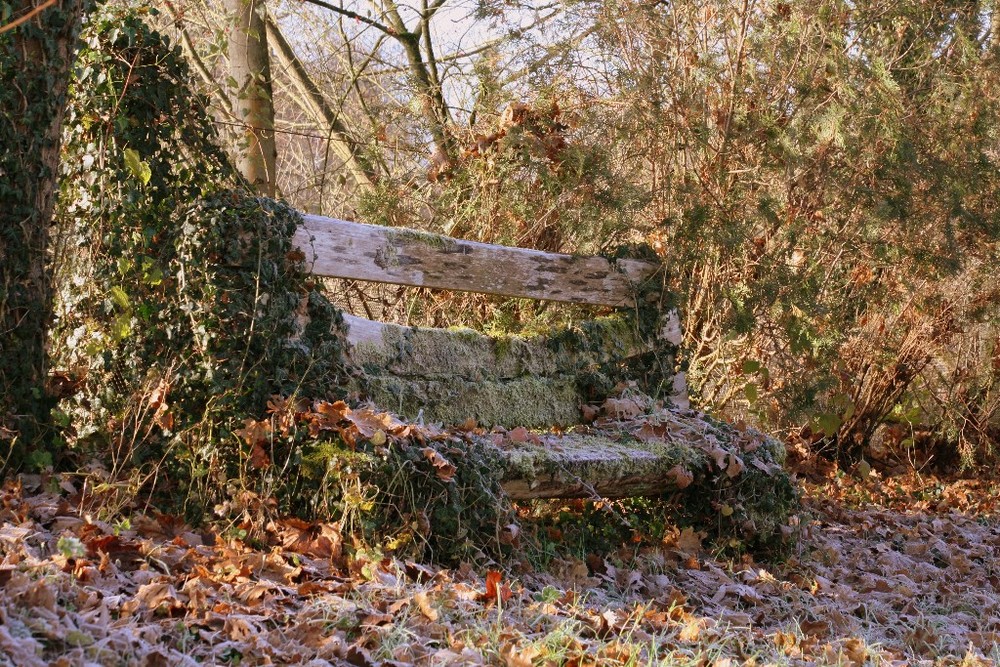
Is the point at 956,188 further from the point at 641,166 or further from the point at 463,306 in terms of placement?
the point at 463,306

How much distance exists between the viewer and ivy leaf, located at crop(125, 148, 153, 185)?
15.9 ft

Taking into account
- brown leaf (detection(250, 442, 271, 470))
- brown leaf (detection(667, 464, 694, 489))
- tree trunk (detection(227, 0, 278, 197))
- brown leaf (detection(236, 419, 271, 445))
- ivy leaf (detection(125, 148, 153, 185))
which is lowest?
brown leaf (detection(667, 464, 694, 489))

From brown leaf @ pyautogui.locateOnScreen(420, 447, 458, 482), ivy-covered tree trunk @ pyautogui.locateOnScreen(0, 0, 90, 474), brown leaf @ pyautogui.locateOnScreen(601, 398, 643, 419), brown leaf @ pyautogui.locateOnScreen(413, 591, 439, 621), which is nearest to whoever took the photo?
brown leaf @ pyautogui.locateOnScreen(413, 591, 439, 621)

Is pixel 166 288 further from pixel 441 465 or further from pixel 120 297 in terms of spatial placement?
pixel 441 465

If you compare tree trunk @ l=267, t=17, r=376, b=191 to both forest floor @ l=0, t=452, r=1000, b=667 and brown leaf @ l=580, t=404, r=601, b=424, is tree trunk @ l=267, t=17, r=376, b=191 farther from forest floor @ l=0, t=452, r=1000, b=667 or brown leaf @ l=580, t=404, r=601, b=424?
forest floor @ l=0, t=452, r=1000, b=667

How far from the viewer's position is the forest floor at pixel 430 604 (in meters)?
3.14

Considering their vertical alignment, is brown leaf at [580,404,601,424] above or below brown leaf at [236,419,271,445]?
below

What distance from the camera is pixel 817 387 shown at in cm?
770

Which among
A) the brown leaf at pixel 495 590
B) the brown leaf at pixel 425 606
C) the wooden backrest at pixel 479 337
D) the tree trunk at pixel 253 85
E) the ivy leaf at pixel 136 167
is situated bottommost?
the brown leaf at pixel 495 590

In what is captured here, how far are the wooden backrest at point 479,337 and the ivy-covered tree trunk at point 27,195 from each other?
123 centimetres

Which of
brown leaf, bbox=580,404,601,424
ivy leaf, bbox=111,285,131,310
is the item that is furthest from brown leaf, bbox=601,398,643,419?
ivy leaf, bbox=111,285,131,310

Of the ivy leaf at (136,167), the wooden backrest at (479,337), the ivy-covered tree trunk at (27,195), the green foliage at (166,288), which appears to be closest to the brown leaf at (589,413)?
the wooden backrest at (479,337)

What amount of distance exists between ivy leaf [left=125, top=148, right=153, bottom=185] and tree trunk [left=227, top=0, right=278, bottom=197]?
2.83m

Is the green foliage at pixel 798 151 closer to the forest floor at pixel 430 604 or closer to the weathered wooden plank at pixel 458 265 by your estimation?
the weathered wooden plank at pixel 458 265
